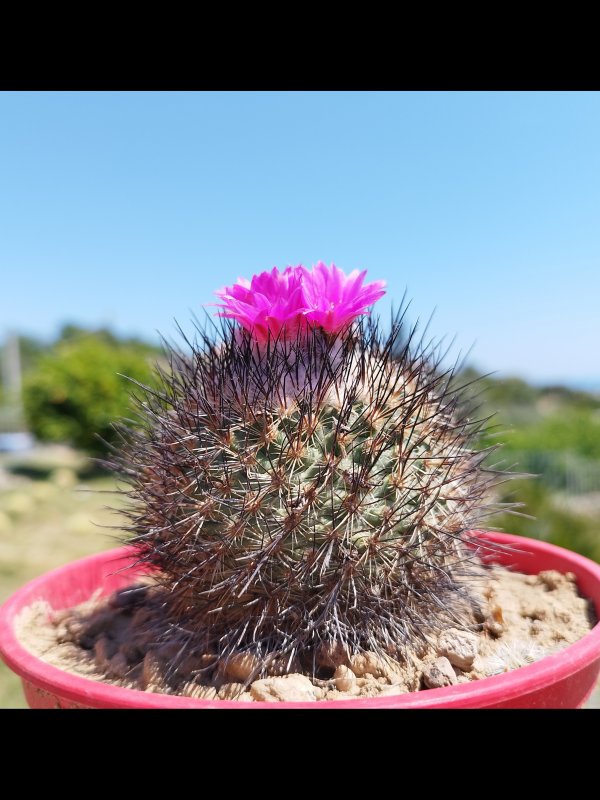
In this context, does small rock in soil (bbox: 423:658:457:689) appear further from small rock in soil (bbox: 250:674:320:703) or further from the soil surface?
small rock in soil (bbox: 250:674:320:703)

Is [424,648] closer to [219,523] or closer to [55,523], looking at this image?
[219,523]

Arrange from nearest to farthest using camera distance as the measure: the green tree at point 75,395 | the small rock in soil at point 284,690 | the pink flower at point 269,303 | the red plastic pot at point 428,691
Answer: the red plastic pot at point 428,691
the small rock in soil at point 284,690
the pink flower at point 269,303
the green tree at point 75,395

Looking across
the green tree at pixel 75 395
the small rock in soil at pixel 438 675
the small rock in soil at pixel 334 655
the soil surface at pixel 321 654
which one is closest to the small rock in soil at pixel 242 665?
the soil surface at pixel 321 654

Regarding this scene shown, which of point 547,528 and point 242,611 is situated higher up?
point 242,611

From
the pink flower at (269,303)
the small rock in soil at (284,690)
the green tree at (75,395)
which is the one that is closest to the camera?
the small rock in soil at (284,690)

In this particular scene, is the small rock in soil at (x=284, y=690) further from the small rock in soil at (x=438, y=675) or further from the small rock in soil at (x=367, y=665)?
the small rock in soil at (x=438, y=675)
